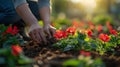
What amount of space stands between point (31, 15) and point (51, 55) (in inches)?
28.6

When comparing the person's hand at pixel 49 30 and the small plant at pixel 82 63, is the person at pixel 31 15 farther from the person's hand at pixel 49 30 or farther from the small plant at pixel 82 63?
the small plant at pixel 82 63

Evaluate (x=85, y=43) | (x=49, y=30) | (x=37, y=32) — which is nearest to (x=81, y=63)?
(x=85, y=43)

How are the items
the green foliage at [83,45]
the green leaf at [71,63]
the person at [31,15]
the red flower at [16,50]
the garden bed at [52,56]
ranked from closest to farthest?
the red flower at [16,50] → the green leaf at [71,63] → the garden bed at [52,56] → the green foliage at [83,45] → the person at [31,15]

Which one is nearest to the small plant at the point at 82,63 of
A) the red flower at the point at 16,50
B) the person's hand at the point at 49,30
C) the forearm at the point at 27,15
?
the red flower at the point at 16,50

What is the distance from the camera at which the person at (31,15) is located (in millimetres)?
3945

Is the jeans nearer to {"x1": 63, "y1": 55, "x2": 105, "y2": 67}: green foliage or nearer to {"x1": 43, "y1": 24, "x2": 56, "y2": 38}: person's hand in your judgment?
{"x1": 43, "y1": 24, "x2": 56, "y2": 38}: person's hand

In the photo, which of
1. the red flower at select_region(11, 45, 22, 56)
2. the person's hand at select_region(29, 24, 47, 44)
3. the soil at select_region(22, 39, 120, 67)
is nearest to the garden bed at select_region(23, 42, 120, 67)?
the soil at select_region(22, 39, 120, 67)

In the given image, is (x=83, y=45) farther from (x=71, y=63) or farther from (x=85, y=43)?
(x=71, y=63)

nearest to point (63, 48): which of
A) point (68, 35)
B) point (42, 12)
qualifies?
point (68, 35)

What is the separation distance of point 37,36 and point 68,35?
2.41 ft

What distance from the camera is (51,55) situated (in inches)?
135

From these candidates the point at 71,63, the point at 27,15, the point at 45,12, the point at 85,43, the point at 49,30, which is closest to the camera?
the point at 71,63

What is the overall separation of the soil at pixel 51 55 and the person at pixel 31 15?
0.44 ft

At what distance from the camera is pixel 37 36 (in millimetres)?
3928
